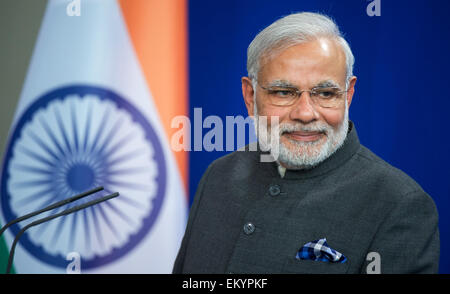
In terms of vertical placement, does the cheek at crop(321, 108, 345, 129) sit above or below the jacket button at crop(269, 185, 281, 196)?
above

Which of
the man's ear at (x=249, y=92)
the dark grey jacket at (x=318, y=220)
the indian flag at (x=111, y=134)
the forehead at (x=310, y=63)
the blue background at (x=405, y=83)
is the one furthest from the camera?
the indian flag at (x=111, y=134)

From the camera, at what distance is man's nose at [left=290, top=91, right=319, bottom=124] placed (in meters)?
1.38

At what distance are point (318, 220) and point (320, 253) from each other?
0.10 metres

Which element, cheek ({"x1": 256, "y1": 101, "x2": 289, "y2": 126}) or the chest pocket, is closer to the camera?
the chest pocket

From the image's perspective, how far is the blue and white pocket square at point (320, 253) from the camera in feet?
4.15

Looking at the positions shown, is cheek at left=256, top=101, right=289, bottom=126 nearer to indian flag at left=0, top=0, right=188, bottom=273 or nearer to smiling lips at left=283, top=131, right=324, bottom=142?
smiling lips at left=283, top=131, right=324, bottom=142

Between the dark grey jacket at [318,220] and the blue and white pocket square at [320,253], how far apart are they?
0.04 feet

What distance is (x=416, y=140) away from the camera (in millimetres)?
2137

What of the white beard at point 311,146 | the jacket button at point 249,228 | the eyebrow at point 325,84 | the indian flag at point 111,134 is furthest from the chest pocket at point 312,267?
the indian flag at point 111,134

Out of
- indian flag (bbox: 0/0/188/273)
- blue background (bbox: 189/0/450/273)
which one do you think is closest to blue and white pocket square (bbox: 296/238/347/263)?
blue background (bbox: 189/0/450/273)

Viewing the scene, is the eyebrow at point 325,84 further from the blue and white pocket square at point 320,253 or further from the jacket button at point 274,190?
the blue and white pocket square at point 320,253

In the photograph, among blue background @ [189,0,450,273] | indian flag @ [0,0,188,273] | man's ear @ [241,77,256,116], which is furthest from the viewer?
indian flag @ [0,0,188,273]
